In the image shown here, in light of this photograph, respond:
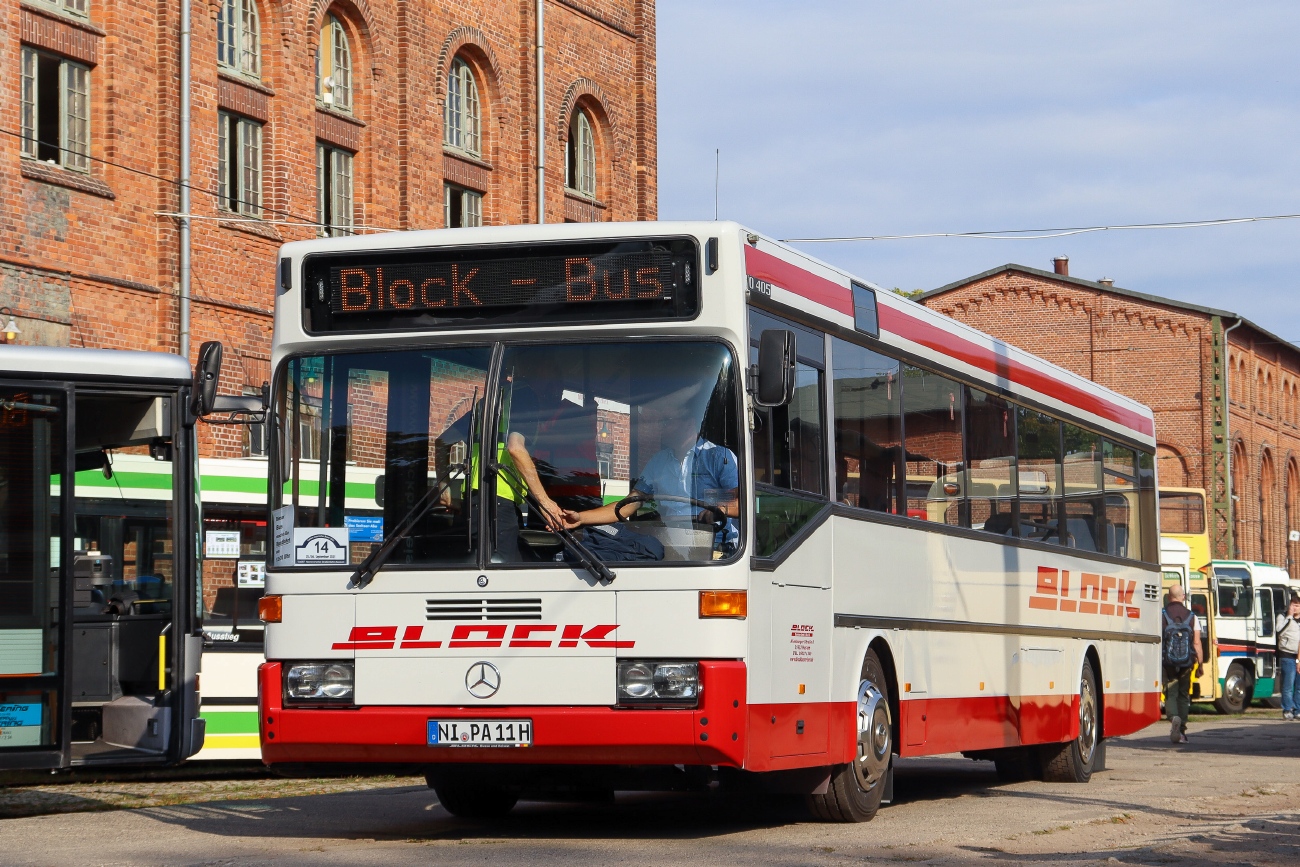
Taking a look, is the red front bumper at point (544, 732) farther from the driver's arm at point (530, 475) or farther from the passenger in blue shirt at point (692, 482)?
the driver's arm at point (530, 475)

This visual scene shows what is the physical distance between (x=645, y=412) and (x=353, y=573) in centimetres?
163

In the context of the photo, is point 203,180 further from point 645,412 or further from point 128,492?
point 645,412

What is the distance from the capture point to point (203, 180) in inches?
1043

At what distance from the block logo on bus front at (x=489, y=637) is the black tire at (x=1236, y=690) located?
25.8m

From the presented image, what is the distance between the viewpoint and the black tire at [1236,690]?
33.1 m

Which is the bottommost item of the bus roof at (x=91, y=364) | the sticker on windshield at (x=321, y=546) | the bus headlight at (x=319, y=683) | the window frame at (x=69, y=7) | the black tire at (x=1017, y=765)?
the black tire at (x=1017, y=765)

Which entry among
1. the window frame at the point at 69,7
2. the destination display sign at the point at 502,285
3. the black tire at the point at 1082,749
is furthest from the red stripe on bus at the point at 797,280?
the window frame at the point at 69,7

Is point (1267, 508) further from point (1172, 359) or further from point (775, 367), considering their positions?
point (775, 367)

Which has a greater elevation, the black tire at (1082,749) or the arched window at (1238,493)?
the arched window at (1238,493)

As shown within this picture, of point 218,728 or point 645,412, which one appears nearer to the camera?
point 645,412

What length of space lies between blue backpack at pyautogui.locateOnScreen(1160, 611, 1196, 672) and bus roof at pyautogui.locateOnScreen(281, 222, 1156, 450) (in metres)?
7.69

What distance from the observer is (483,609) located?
9430 millimetres

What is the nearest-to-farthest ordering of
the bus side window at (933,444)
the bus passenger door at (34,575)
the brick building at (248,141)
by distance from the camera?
1. the bus passenger door at (34,575)
2. the bus side window at (933,444)
3. the brick building at (248,141)

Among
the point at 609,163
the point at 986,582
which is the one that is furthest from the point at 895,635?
the point at 609,163
